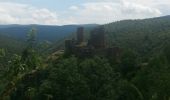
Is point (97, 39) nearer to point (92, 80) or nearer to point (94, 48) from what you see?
point (94, 48)

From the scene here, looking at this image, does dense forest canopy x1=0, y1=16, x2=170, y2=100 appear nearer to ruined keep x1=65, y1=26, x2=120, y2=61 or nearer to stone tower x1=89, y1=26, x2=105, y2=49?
ruined keep x1=65, y1=26, x2=120, y2=61

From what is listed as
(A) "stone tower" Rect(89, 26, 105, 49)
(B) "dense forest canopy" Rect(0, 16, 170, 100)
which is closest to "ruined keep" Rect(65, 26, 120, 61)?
(A) "stone tower" Rect(89, 26, 105, 49)

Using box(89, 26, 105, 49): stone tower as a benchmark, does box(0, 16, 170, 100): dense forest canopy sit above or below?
below

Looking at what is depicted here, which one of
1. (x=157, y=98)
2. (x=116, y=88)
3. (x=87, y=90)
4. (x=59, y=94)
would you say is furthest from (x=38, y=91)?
(x=157, y=98)

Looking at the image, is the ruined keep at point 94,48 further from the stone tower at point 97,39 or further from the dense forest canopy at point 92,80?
the dense forest canopy at point 92,80

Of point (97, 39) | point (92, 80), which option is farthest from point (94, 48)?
point (92, 80)

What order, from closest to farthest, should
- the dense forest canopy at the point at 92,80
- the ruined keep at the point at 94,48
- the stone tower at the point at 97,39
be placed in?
the dense forest canopy at the point at 92,80 < the ruined keep at the point at 94,48 < the stone tower at the point at 97,39

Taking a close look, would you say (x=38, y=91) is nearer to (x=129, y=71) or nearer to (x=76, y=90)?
(x=76, y=90)

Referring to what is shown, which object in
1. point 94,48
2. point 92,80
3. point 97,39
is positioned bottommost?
point 92,80

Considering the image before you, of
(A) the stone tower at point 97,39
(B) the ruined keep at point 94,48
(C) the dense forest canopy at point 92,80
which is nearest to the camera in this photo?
(C) the dense forest canopy at point 92,80

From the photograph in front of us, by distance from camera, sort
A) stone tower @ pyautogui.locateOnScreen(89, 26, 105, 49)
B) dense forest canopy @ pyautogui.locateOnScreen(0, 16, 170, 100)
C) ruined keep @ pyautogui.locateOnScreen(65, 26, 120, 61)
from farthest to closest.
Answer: stone tower @ pyautogui.locateOnScreen(89, 26, 105, 49)
ruined keep @ pyautogui.locateOnScreen(65, 26, 120, 61)
dense forest canopy @ pyautogui.locateOnScreen(0, 16, 170, 100)

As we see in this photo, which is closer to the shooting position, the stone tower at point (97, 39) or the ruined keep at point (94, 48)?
the ruined keep at point (94, 48)

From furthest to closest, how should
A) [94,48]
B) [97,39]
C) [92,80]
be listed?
[97,39] → [94,48] → [92,80]

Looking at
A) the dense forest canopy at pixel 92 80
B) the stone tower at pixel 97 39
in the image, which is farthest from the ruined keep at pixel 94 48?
the dense forest canopy at pixel 92 80
